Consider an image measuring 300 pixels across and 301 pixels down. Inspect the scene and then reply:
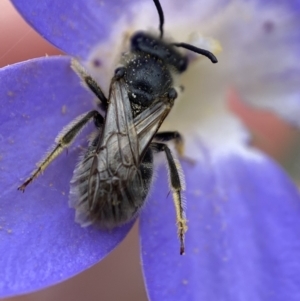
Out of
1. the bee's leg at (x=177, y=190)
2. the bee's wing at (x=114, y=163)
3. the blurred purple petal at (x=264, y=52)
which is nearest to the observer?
the bee's wing at (x=114, y=163)

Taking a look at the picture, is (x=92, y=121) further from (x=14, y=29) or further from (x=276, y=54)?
(x=14, y=29)

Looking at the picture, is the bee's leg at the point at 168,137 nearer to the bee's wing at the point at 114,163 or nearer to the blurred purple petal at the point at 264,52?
the bee's wing at the point at 114,163

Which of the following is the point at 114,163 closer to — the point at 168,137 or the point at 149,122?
the point at 149,122

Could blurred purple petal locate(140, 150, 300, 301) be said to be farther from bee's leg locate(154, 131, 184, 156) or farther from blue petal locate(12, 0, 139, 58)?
blue petal locate(12, 0, 139, 58)

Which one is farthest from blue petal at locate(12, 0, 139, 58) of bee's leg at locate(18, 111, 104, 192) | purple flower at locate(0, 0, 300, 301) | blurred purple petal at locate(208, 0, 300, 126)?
blurred purple petal at locate(208, 0, 300, 126)

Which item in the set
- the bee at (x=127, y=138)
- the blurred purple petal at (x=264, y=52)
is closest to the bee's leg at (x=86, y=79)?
the bee at (x=127, y=138)

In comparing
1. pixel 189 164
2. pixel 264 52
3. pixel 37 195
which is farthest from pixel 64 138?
pixel 264 52
